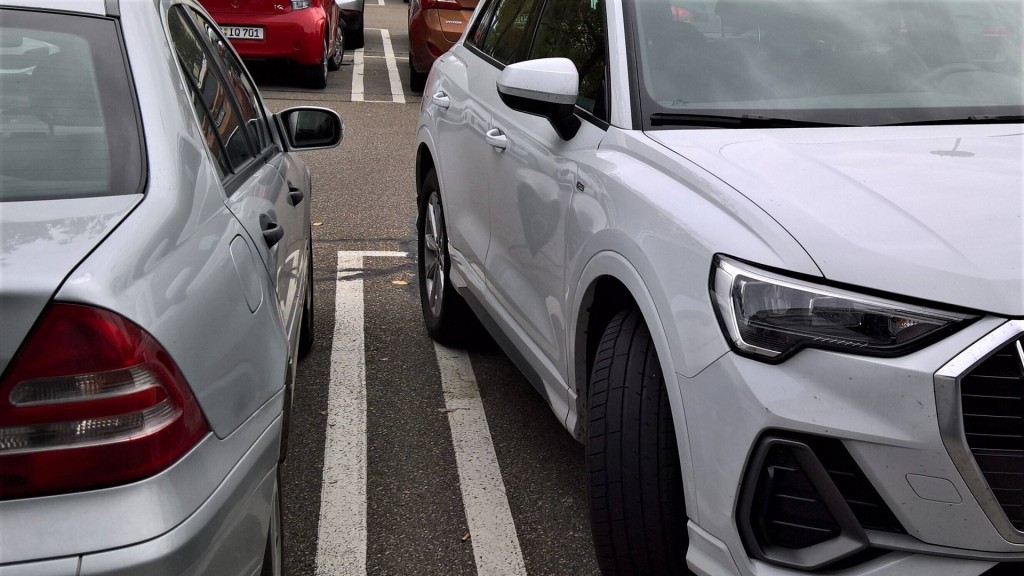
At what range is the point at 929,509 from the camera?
1.93m

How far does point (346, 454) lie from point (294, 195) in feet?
2.99

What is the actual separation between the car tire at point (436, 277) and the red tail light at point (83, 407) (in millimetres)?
2938

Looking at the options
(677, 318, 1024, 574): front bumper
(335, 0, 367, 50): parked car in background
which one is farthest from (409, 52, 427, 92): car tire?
(677, 318, 1024, 574): front bumper

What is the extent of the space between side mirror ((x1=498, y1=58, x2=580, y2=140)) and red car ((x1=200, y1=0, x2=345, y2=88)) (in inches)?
348

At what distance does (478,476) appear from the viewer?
370 centimetres

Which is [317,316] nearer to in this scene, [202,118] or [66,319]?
[202,118]

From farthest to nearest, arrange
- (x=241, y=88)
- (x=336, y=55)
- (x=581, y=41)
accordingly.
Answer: (x=336, y=55)
(x=241, y=88)
(x=581, y=41)

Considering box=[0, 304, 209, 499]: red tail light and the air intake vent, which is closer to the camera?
box=[0, 304, 209, 499]: red tail light

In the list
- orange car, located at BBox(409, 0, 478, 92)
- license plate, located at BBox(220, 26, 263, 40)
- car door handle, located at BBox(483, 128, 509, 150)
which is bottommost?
license plate, located at BBox(220, 26, 263, 40)

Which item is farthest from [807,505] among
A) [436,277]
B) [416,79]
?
[416,79]

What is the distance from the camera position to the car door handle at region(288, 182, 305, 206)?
11.9 feet

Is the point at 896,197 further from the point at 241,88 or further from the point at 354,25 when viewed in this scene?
the point at 354,25

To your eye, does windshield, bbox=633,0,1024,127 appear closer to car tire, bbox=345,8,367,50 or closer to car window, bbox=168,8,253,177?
car window, bbox=168,8,253,177

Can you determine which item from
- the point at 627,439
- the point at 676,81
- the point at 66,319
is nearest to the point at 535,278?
the point at 676,81
